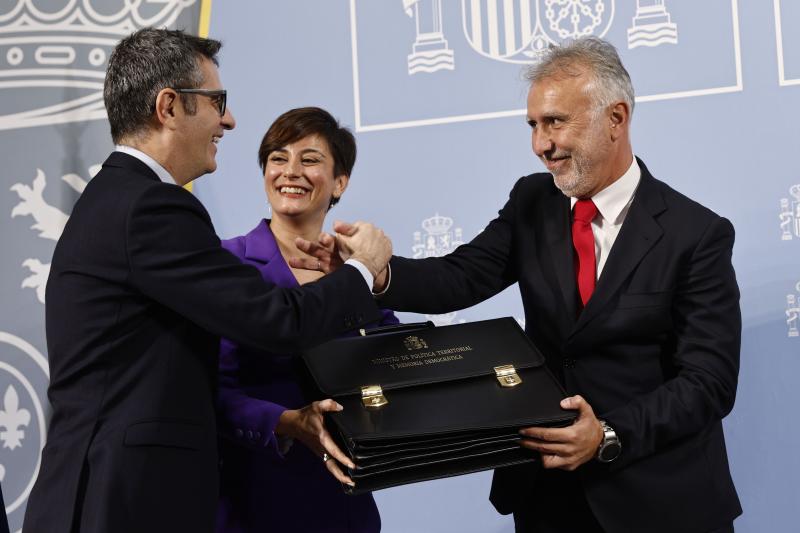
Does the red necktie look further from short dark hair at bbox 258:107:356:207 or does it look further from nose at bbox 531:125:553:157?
short dark hair at bbox 258:107:356:207

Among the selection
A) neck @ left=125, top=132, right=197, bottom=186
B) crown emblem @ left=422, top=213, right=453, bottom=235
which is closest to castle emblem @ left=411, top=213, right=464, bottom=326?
crown emblem @ left=422, top=213, right=453, bottom=235

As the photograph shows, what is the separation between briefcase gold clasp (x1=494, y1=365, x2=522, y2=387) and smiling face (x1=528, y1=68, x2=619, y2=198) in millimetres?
480

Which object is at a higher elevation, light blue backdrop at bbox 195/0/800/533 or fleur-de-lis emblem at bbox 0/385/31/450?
light blue backdrop at bbox 195/0/800/533

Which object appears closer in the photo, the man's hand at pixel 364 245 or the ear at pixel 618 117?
the man's hand at pixel 364 245

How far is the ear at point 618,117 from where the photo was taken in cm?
217

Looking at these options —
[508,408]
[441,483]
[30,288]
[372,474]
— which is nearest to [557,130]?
[508,408]

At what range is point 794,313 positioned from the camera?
2.82 m

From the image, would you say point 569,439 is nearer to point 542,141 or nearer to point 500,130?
point 542,141

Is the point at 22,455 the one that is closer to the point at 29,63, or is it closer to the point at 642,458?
the point at 29,63

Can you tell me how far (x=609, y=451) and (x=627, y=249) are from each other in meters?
0.43

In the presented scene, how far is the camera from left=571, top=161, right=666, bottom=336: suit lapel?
78.4 inches

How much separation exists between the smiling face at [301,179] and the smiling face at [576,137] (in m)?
0.67

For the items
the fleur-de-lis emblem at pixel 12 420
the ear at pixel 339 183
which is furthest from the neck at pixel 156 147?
the fleur-de-lis emblem at pixel 12 420

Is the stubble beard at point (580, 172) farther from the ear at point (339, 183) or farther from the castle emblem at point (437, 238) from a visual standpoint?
the castle emblem at point (437, 238)
